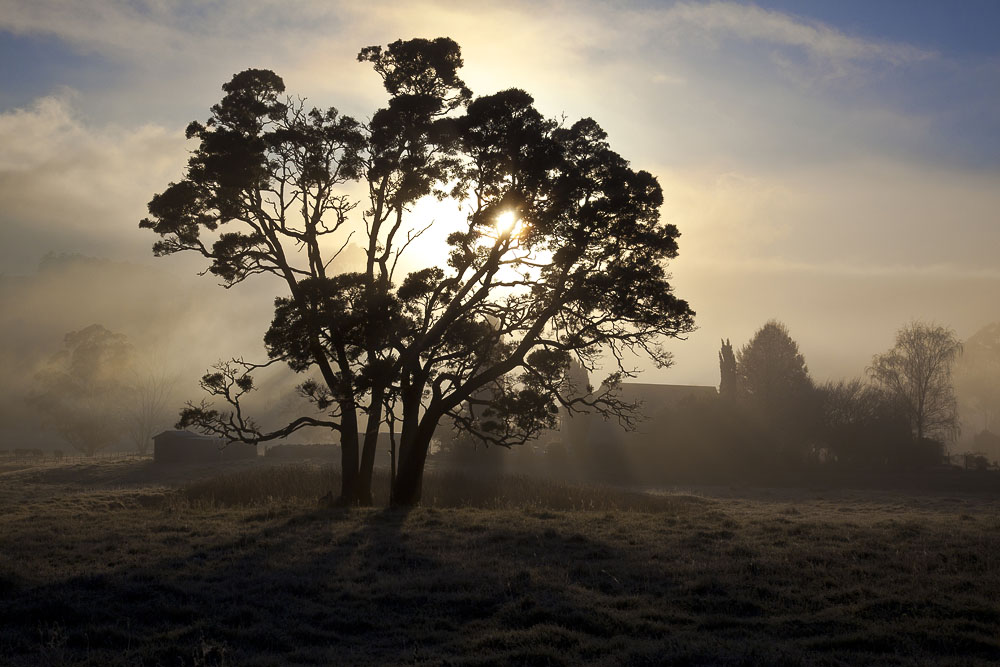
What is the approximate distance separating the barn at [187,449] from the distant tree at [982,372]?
128m

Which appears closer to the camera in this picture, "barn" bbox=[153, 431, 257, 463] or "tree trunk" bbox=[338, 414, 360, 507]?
"tree trunk" bbox=[338, 414, 360, 507]

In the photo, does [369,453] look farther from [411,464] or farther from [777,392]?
[777,392]

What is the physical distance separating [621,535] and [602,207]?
34.9 ft

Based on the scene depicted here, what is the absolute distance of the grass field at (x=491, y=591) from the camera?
1030cm

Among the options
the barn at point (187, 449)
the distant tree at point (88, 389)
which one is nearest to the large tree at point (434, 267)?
the barn at point (187, 449)

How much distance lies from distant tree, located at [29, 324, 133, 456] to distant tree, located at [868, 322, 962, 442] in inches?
3632

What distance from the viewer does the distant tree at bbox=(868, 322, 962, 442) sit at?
87.2 metres

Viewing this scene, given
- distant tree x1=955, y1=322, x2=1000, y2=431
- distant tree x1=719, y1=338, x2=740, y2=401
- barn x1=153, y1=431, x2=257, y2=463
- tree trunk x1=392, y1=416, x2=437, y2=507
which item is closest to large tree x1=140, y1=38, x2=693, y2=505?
tree trunk x1=392, y1=416, x2=437, y2=507

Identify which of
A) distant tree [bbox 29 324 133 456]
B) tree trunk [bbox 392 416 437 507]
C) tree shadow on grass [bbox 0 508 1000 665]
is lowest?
tree shadow on grass [bbox 0 508 1000 665]

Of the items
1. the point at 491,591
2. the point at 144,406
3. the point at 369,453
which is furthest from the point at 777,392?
the point at 144,406

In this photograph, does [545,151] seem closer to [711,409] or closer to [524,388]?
[524,388]

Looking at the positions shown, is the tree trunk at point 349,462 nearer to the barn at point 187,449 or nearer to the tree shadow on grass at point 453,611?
the tree shadow on grass at point 453,611

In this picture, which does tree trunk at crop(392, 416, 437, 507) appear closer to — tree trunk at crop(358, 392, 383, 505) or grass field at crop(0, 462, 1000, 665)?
tree trunk at crop(358, 392, 383, 505)

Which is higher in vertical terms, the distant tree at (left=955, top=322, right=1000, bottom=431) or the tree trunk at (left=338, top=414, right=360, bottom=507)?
the distant tree at (left=955, top=322, right=1000, bottom=431)
